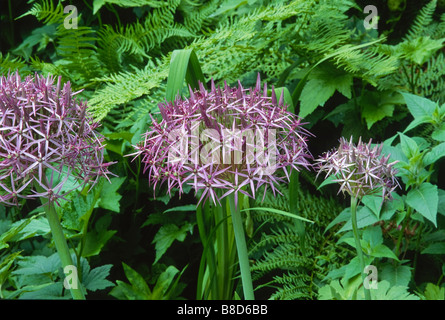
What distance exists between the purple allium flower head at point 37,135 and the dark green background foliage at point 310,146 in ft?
1.30

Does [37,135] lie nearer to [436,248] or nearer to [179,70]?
[179,70]

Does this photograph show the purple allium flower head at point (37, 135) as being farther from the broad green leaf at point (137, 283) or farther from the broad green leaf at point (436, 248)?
the broad green leaf at point (436, 248)

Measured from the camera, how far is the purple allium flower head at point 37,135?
0.91 meters

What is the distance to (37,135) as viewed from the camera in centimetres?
95

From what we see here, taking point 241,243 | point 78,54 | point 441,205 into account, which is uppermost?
point 78,54

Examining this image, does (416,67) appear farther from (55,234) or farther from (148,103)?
(55,234)

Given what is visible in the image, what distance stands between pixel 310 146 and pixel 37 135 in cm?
141

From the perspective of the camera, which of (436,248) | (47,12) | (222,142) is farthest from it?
(47,12)

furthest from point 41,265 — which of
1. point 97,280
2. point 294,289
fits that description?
point 294,289

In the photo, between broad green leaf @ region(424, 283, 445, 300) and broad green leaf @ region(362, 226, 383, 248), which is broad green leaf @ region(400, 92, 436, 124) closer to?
broad green leaf @ region(362, 226, 383, 248)

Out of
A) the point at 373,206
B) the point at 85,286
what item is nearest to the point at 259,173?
the point at 373,206

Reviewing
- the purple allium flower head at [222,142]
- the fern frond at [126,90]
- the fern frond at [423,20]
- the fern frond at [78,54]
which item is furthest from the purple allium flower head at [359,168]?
the fern frond at [78,54]

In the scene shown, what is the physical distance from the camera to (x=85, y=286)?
144 centimetres

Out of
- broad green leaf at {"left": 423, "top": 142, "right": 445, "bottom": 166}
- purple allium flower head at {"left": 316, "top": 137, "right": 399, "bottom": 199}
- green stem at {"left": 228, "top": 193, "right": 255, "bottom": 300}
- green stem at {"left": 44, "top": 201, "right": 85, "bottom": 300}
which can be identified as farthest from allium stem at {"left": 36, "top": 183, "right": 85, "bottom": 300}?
broad green leaf at {"left": 423, "top": 142, "right": 445, "bottom": 166}
